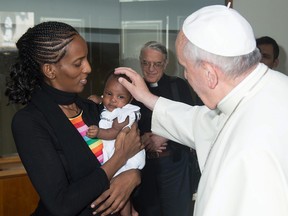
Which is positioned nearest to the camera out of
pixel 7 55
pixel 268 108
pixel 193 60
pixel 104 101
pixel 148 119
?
pixel 268 108

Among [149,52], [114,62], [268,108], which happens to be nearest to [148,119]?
[149,52]

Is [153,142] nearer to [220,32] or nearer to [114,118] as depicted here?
[114,118]

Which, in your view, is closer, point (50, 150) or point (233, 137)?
point (233, 137)

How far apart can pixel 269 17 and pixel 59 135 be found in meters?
3.34

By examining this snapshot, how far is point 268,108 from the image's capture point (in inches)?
49.7

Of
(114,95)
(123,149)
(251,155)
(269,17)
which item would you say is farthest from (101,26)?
(251,155)

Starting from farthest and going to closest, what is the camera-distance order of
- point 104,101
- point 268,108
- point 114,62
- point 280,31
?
point 280,31 < point 114,62 < point 104,101 < point 268,108

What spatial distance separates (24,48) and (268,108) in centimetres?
99

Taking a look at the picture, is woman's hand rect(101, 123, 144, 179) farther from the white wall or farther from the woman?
the white wall

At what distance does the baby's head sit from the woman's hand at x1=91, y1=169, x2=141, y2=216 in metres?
0.41

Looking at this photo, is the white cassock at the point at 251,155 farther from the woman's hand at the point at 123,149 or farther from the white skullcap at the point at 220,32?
the woman's hand at the point at 123,149

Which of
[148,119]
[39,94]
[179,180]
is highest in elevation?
[39,94]

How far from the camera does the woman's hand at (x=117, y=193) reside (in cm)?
162

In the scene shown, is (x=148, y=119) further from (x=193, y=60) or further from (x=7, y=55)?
(x=193, y=60)
